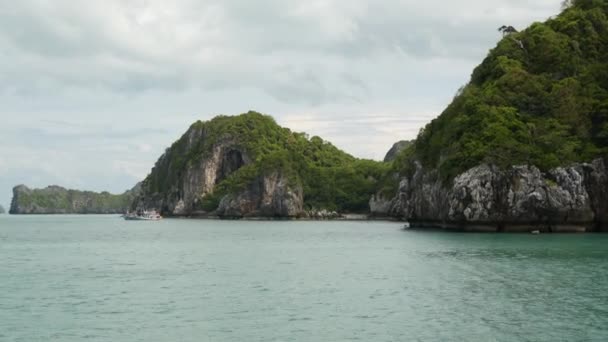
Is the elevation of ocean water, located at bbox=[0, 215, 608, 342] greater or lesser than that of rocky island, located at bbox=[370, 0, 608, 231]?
lesser

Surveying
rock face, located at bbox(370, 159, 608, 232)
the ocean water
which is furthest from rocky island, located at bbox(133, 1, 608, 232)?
the ocean water

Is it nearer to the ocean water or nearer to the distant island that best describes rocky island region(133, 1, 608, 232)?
the distant island

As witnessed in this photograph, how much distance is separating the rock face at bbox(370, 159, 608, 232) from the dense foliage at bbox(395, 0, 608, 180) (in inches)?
66.4

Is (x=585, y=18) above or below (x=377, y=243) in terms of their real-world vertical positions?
above

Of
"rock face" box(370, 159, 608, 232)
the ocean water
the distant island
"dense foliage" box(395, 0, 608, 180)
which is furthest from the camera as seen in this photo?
"dense foliage" box(395, 0, 608, 180)

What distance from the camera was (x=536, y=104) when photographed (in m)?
98.3

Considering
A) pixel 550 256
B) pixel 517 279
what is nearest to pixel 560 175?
pixel 550 256

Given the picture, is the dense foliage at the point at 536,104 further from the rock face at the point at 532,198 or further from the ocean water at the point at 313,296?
the ocean water at the point at 313,296

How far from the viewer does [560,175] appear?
85.4 m

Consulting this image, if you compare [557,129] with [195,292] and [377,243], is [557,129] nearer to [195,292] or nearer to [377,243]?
[377,243]

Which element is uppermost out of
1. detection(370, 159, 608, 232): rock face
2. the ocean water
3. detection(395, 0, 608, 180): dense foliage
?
detection(395, 0, 608, 180): dense foliage

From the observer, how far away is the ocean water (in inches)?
1073

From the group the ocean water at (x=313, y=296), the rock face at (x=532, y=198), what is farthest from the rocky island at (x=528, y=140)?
the ocean water at (x=313, y=296)

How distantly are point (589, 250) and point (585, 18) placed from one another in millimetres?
63820
